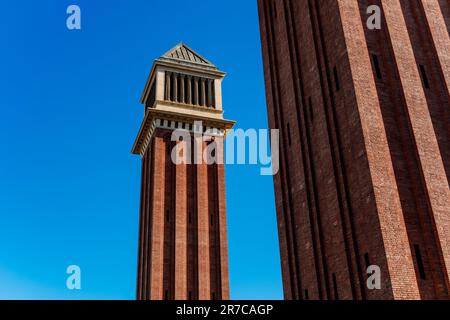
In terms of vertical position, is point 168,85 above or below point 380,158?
above

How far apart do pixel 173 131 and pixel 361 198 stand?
31.1 meters

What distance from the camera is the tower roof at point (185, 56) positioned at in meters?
51.2

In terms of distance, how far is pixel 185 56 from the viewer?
52.5 metres

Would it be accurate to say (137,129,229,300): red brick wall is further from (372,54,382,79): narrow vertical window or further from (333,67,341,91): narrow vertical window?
(372,54,382,79): narrow vertical window

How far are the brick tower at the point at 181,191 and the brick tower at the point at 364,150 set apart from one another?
65.9 ft

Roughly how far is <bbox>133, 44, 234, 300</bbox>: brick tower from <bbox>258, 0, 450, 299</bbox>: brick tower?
791 inches

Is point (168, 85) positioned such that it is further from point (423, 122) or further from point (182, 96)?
point (423, 122)

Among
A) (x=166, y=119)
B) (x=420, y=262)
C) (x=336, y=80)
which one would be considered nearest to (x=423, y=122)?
(x=336, y=80)

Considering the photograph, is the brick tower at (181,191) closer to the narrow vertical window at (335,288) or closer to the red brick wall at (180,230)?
the red brick wall at (180,230)

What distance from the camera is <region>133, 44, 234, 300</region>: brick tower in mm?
40875

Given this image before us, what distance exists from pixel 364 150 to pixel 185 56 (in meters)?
37.7

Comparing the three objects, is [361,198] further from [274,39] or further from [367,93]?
[274,39]

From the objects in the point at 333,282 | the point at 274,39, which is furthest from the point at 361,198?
the point at 274,39

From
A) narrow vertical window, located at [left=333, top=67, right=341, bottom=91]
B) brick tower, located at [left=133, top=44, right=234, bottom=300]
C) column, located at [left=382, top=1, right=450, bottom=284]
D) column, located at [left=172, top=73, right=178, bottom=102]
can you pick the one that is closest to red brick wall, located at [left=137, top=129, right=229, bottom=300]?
brick tower, located at [left=133, top=44, right=234, bottom=300]
